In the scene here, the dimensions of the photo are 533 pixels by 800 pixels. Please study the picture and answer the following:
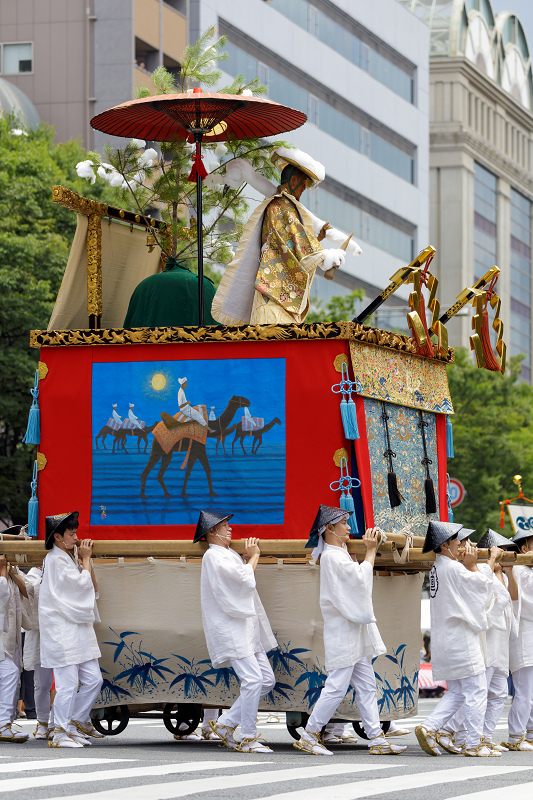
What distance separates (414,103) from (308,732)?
4716cm

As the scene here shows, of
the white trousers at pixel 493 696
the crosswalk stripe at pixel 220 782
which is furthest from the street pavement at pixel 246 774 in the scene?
the white trousers at pixel 493 696

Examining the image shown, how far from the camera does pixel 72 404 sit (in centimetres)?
1187

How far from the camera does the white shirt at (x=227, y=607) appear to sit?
33.8ft

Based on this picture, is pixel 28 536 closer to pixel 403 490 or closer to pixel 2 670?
pixel 2 670

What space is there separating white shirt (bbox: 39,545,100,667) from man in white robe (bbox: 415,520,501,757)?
2.64m

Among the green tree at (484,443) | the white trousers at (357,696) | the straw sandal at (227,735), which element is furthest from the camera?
the green tree at (484,443)

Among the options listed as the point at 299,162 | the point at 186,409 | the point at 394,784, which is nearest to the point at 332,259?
the point at 299,162

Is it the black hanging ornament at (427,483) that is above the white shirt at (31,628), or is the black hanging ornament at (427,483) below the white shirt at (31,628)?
above

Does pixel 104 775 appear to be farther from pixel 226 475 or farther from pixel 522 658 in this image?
pixel 522 658

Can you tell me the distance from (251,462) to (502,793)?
4.20 meters

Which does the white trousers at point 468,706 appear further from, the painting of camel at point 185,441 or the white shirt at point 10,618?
the white shirt at point 10,618

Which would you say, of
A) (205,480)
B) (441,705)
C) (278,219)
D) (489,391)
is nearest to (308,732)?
(441,705)

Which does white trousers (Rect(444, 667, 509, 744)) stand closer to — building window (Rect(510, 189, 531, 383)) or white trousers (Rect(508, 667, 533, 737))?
white trousers (Rect(508, 667, 533, 737))

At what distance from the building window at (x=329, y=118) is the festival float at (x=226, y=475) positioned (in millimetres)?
27025
